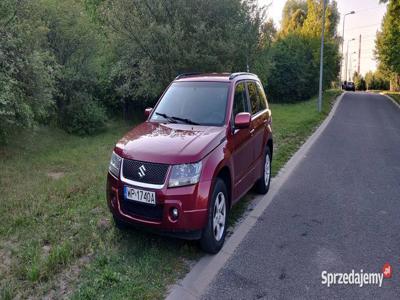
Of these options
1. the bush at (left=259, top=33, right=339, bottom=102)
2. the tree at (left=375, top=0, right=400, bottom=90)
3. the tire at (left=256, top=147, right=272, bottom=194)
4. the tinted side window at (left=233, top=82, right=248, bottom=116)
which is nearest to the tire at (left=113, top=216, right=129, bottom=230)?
the tinted side window at (left=233, top=82, right=248, bottom=116)

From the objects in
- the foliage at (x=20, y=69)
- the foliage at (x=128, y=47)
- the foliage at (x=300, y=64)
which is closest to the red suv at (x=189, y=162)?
the foliage at (x=20, y=69)

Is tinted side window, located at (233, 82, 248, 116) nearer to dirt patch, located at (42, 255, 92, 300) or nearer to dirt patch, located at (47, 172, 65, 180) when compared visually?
dirt patch, located at (42, 255, 92, 300)

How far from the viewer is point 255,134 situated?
18.2 ft

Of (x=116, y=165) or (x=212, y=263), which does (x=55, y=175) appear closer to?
(x=116, y=165)

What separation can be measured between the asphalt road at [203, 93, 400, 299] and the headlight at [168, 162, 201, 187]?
1018mm

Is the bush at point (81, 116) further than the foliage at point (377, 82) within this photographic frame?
No

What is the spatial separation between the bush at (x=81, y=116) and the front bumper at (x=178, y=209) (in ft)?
28.7

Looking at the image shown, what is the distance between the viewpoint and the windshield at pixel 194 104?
15.7 feet

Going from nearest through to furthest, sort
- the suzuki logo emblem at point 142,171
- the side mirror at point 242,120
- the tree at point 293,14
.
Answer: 1. the suzuki logo emblem at point 142,171
2. the side mirror at point 242,120
3. the tree at point 293,14

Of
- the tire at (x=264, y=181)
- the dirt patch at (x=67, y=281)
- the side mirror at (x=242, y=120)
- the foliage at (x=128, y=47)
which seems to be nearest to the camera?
the dirt patch at (x=67, y=281)

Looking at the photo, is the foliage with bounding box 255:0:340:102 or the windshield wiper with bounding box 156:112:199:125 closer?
the windshield wiper with bounding box 156:112:199:125

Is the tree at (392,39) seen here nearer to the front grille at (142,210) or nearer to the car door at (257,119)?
the car door at (257,119)

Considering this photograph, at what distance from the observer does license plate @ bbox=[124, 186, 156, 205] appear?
12.4 ft

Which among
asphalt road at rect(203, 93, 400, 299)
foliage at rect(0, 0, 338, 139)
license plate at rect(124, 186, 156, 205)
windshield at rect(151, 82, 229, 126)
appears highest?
foliage at rect(0, 0, 338, 139)
